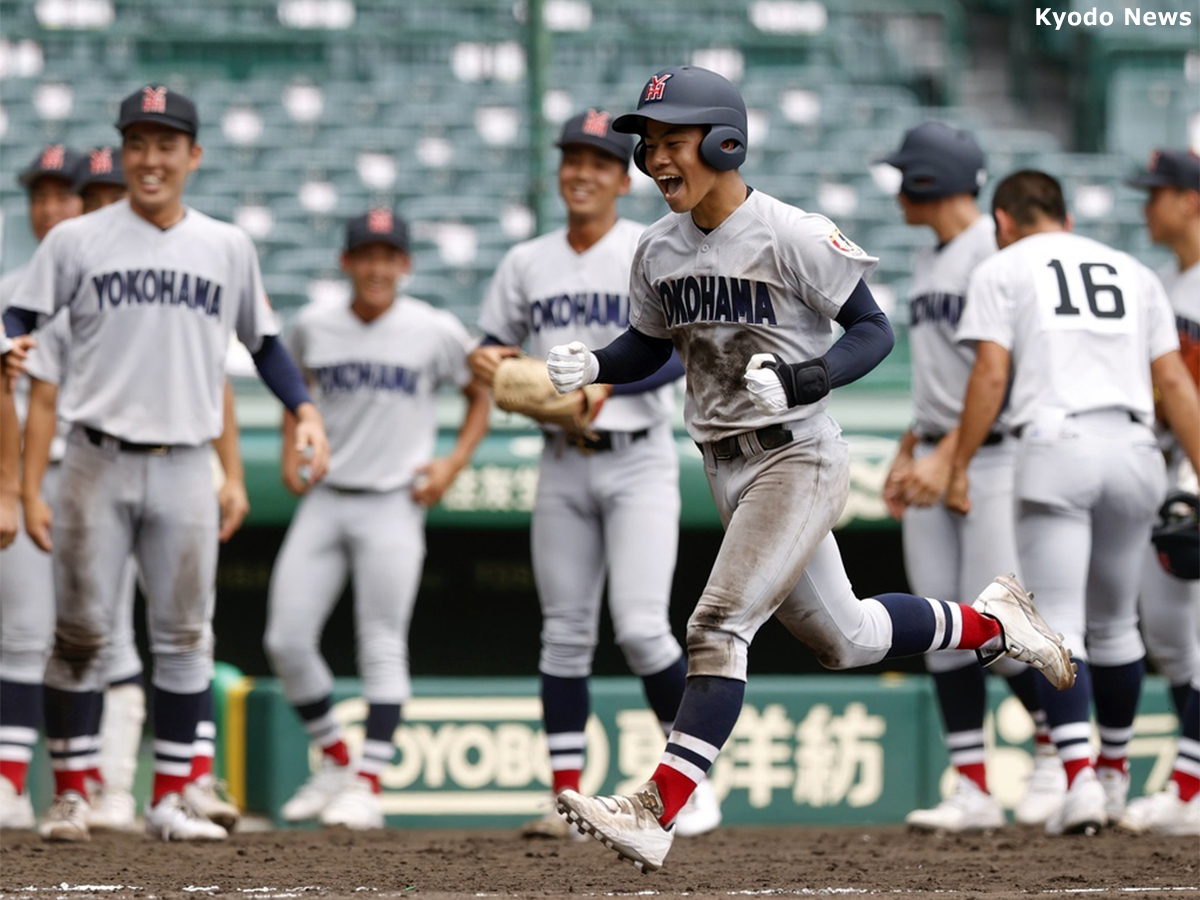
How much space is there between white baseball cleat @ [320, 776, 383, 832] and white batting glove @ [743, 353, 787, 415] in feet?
7.88

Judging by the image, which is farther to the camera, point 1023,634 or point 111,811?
point 111,811

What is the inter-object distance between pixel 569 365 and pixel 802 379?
0.48 metres

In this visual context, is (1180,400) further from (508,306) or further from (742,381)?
(508,306)

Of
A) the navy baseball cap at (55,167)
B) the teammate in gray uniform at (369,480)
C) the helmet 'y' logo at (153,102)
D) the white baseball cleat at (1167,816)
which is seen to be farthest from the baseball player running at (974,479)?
the navy baseball cap at (55,167)

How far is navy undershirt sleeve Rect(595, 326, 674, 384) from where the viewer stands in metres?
3.70

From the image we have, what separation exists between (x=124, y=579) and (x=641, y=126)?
2.16 m

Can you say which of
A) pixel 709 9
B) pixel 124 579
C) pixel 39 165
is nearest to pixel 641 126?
pixel 124 579

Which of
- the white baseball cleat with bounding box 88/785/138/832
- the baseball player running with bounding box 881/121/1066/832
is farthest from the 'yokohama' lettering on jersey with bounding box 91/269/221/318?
the baseball player running with bounding box 881/121/1066/832

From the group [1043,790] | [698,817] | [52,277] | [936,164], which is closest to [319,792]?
[698,817]

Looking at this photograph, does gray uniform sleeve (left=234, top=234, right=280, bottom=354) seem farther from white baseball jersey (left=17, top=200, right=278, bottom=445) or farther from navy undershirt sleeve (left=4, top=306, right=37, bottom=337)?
navy undershirt sleeve (left=4, top=306, right=37, bottom=337)

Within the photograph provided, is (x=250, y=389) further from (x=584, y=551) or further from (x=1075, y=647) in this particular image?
(x=1075, y=647)

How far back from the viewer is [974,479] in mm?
4988

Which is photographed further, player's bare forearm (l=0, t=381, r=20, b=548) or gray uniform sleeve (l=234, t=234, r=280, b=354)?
gray uniform sleeve (l=234, t=234, r=280, b=354)

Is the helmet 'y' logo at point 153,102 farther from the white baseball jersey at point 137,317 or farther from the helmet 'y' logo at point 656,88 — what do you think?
the helmet 'y' logo at point 656,88
